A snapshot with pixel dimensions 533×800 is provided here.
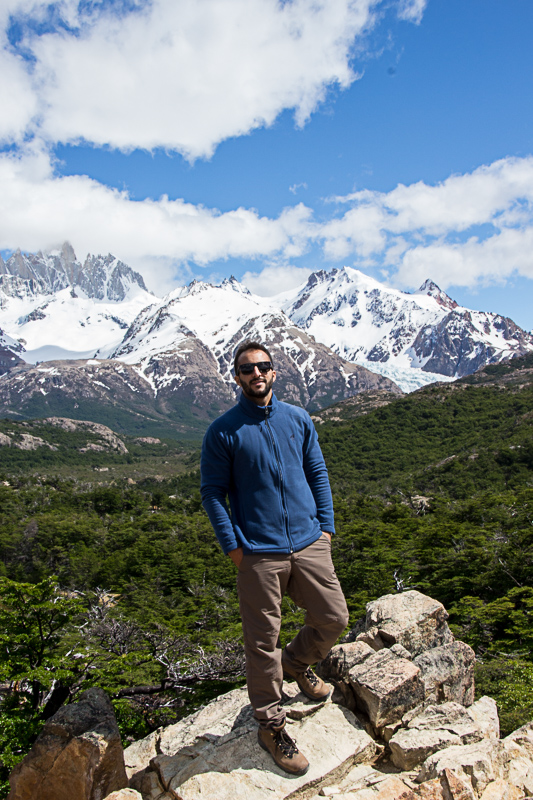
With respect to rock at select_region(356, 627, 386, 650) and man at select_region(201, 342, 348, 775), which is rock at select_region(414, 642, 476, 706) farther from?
man at select_region(201, 342, 348, 775)

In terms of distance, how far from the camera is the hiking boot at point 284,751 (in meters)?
5.16

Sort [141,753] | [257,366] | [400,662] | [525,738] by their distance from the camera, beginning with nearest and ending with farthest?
[257,366] < [525,738] < [141,753] < [400,662]

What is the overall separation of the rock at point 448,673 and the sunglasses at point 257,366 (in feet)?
16.3

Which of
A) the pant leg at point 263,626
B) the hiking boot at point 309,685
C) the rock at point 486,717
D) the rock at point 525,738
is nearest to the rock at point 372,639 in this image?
the rock at point 486,717

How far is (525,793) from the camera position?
5.07 metres

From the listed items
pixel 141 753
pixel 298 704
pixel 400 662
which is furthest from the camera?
pixel 400 662

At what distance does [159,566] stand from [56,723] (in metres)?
27.4

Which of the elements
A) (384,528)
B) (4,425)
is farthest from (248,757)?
(4,425)

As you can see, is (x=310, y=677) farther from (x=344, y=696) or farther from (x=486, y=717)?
(x=486, y=717)

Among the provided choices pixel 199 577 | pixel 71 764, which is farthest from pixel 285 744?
pixel 199 577

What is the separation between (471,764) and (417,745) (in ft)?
2.06

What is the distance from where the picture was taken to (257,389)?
18.9 feet

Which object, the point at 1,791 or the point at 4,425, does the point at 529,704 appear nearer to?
the point at 1,791

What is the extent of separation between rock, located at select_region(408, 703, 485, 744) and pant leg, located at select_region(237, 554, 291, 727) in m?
2.01
